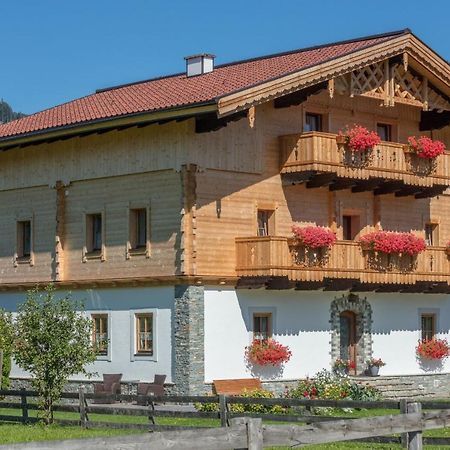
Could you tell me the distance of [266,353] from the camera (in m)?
33.5

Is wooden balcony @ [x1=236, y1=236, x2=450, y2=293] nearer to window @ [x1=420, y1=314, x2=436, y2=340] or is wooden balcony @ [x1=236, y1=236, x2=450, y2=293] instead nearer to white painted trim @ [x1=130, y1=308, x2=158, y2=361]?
window @ [x1=420, y1=314, x2=436, y2=340]

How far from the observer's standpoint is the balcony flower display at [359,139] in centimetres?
3494

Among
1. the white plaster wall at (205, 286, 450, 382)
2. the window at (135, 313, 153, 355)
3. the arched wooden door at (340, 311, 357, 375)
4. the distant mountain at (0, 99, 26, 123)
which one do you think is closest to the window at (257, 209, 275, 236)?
the white plaster wall at (205, 286, 450, 382)

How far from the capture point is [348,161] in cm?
3516

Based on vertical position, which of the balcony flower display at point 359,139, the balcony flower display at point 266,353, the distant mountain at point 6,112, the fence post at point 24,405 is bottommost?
the fence post at point 24,405

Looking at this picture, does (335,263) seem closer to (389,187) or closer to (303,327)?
(303,327)

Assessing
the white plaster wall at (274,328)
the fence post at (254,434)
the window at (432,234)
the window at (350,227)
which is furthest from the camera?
the window at (432,234)

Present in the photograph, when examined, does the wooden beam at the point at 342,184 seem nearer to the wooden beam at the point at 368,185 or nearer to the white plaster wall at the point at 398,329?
the wooden beam at the point at 368,185

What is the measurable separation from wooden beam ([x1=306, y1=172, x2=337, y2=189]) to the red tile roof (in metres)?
3.31

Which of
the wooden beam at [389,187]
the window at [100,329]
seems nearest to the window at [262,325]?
the window at [100,329]

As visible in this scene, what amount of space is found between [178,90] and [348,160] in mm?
5591

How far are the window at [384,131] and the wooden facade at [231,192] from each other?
0.13 metres

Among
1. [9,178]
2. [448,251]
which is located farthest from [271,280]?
[9,178]

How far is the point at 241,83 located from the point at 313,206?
501cm
